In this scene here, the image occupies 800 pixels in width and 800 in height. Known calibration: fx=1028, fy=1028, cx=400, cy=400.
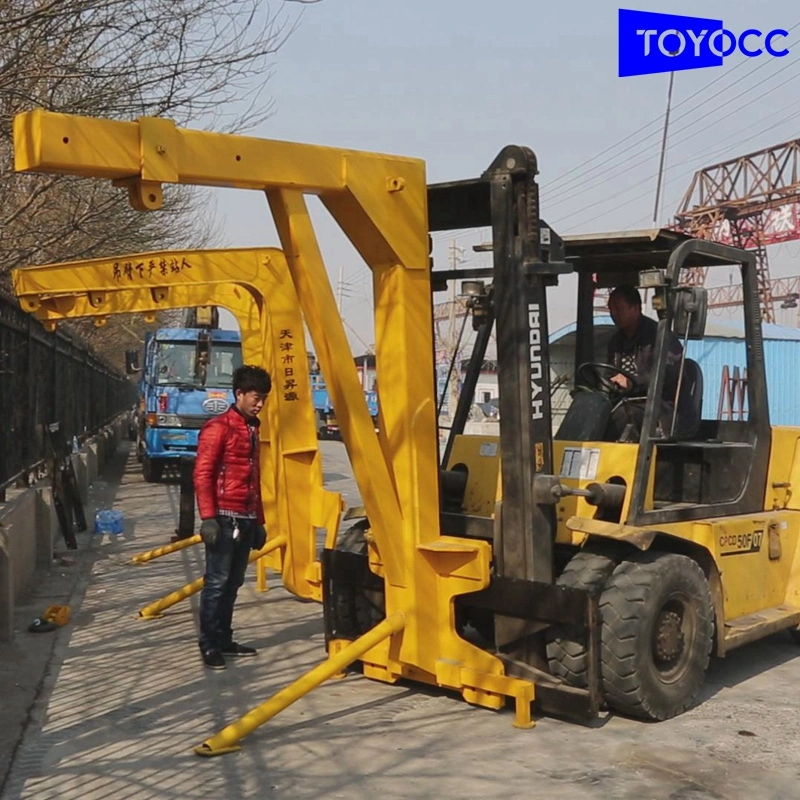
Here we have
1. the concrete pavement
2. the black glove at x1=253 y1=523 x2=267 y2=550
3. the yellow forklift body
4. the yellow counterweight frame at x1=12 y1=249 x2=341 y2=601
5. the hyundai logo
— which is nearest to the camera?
the concrete pavement

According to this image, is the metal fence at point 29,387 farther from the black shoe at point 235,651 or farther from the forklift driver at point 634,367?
the forklift driver at point 634,367

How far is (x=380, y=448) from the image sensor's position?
5.50 m

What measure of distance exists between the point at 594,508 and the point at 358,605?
1.66m

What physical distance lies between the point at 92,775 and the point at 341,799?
121 cm

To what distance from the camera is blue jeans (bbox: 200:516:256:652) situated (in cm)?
658

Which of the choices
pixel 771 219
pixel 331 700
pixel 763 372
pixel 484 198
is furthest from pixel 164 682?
pixel 771 219

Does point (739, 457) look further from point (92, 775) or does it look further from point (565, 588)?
point (92, 775)

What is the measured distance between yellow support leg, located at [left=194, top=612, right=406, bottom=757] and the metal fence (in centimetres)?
487

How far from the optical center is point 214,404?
1872 cm

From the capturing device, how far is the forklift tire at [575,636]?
5289 millimetres

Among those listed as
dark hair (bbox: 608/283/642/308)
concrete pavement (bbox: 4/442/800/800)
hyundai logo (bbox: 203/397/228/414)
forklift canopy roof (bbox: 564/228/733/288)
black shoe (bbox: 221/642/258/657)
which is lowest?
concrete pavement (bbox: 4/442/800/800)

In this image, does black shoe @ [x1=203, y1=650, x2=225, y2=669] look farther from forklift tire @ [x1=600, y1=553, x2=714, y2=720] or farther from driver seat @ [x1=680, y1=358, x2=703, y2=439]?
driver seat @ [x1=680, y1=358, x2=703, y2=439]

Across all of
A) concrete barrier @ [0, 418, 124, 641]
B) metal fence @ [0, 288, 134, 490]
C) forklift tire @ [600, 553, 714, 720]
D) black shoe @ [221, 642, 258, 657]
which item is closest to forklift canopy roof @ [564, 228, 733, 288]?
forklift tire @ [600, 553, 714, 720]

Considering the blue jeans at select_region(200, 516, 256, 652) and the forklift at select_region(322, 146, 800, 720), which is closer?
the forklift at select_region(322, 146, 800, 720)
